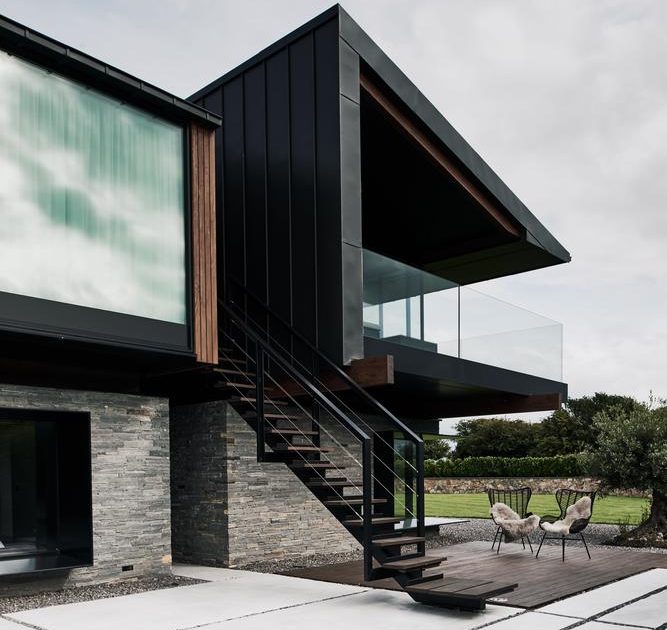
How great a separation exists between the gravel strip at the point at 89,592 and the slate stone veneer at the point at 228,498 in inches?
43.7

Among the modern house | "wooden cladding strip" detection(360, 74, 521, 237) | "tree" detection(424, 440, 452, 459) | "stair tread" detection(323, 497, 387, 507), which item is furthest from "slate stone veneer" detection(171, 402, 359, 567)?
"tree" detection(424, 440, 452, 459)

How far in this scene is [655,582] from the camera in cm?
927

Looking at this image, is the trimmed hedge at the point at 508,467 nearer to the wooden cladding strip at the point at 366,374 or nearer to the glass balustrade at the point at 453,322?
the glass balustrade at the point at 453,322

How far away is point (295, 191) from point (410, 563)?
5.82 m

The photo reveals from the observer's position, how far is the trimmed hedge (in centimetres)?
3064

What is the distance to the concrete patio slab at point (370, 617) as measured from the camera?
7031 millimetres

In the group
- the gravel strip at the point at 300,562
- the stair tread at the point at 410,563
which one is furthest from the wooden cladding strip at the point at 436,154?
the stair tread at the point at 410,563

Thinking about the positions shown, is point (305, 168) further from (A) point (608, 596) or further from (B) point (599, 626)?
(B) point (599, 626)

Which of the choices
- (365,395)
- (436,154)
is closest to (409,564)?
(365,395)

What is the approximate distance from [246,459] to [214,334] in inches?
89.9

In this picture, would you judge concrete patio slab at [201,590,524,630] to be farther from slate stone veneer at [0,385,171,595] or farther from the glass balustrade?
the glass balustrade

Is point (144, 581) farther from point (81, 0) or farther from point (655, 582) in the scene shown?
point (81, 0)

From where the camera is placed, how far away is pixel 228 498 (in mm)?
10906

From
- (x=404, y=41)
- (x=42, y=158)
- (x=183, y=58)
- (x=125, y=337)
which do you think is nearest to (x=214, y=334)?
(x=125, y=337)
